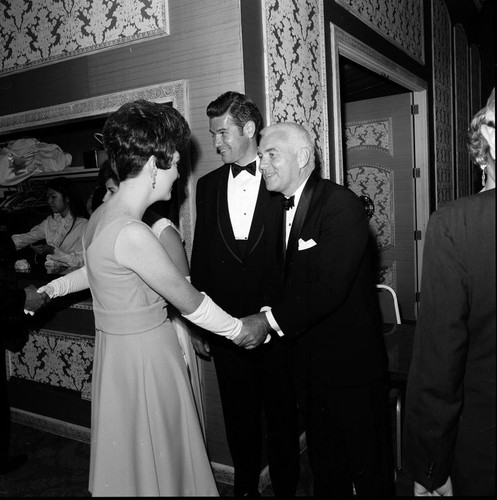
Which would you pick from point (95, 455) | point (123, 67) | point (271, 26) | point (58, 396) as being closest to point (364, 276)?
point (95, 455)

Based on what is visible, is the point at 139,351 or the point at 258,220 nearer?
the point at 139,351

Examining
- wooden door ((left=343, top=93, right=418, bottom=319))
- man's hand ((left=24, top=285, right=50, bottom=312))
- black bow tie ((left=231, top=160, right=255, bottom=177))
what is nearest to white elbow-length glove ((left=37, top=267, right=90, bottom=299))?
man's hand ((left=24, top=285, right=50, bottom=312))

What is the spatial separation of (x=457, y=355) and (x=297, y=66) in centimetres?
223

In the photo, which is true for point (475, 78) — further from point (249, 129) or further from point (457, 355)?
point (457, 355)

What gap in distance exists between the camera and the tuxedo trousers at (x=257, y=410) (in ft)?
7.59

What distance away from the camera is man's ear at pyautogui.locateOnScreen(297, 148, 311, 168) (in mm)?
2062

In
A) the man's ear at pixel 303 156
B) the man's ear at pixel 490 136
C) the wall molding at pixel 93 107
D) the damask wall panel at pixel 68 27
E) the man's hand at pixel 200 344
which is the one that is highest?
the damask wall panel at pixel 68 27

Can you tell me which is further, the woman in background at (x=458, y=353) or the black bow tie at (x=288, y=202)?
the black bow tie at (x=288, y=202)

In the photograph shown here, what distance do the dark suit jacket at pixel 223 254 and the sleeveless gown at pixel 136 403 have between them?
2.10 ft

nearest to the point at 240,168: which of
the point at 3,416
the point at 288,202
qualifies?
the point at 288,202

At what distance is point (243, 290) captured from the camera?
7.55 feet

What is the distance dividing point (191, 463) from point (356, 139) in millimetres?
5012

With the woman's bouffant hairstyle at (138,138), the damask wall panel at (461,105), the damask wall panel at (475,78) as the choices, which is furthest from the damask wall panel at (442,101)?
the woman's bouffant hairstyle at (138,138)

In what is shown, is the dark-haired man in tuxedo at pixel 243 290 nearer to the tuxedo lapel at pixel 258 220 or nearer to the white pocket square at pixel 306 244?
the tuxedo lapel at pixel 258 220
